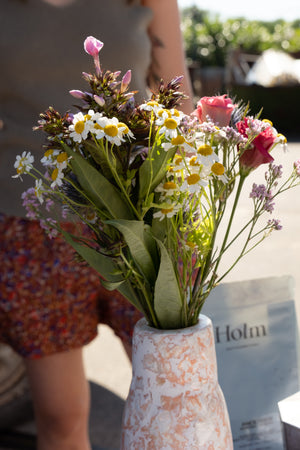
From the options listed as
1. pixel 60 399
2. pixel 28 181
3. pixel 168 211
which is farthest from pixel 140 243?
pixel 60 399

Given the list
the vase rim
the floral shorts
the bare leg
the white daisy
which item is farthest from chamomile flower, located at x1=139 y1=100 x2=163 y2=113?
the bare leg

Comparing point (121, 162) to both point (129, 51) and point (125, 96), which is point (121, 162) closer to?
point (125, 96)

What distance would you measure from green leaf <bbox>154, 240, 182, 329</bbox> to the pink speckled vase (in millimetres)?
20

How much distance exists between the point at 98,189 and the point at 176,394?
0.26 meters

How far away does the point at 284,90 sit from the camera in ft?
30.5

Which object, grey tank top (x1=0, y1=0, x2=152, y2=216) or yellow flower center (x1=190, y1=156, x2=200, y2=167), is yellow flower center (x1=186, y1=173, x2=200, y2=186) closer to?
yellow flower center (x1=190, y1=156, x2=200, y2=167)

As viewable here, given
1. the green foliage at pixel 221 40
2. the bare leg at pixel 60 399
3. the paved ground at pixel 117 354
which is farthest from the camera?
the green foliage at pixel 221 40

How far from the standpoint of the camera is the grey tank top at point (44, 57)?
4.13 feet

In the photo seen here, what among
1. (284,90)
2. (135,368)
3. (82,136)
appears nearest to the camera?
(82,136)

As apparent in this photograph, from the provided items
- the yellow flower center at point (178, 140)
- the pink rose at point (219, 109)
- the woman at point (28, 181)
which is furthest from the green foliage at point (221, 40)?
the yellow flower center at point (178, 140)

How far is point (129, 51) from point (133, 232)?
25.6 inches

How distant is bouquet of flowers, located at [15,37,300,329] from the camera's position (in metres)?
0.73

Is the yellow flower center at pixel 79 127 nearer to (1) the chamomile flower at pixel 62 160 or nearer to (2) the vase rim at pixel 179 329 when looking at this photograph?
(1) the chamomile flower at pixel 62 160

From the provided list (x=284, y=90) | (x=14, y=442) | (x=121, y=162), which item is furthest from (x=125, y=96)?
(x=284, y=90)
